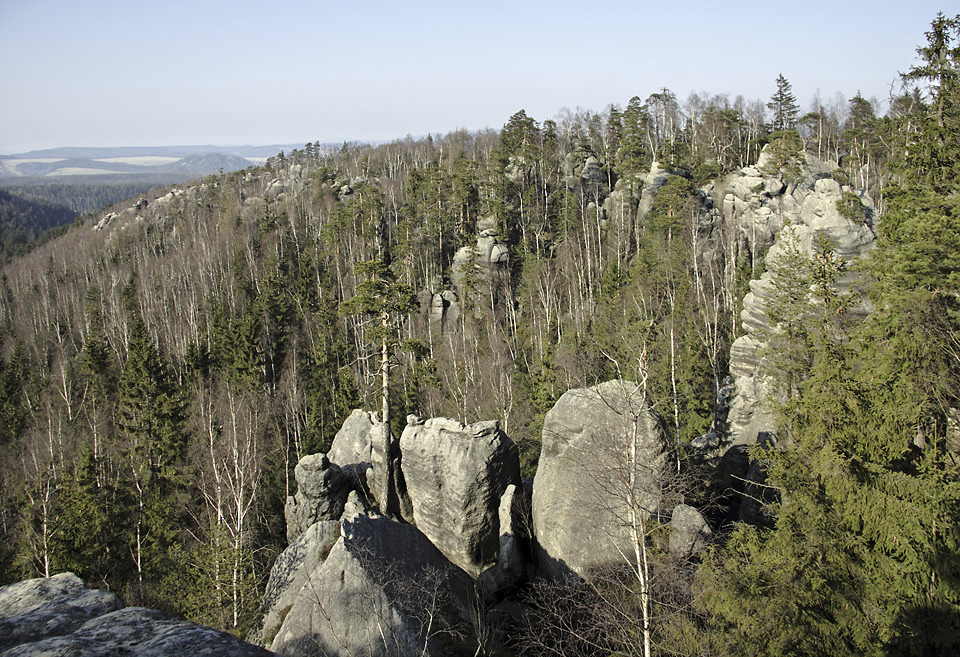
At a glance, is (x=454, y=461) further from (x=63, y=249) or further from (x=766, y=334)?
(x=63, y=249)

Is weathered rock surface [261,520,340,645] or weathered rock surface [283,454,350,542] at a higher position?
weathered rock surface [261,520,340,645]

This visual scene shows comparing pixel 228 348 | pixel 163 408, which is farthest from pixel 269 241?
pixel 163 408

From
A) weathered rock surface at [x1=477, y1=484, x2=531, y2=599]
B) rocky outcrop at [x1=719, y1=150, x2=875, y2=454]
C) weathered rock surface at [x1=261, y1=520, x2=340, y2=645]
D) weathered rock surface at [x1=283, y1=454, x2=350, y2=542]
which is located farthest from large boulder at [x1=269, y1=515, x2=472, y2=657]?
rocky outcrop at [x1=719, y1=150, x2=875, y2=454]

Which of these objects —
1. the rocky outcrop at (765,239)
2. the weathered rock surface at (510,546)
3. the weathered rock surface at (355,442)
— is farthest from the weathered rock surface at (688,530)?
the weathered rock surface at (355,442)

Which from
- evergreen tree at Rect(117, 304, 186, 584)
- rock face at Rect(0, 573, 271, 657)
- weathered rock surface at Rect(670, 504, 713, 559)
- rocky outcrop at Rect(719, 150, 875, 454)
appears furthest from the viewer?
evergreen tree at Rect(117, 304, 186, 584)

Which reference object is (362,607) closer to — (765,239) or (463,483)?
(463,483)

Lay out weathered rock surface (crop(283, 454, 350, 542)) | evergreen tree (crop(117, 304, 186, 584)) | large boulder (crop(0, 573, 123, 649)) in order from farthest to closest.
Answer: evergreen tree (crop(117, 304, 186, 584)), weathered rock surface (crop(283, 454, 350, 542)), large boulder (crop(0, 573, 123, 649))

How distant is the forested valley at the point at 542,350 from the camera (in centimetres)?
992

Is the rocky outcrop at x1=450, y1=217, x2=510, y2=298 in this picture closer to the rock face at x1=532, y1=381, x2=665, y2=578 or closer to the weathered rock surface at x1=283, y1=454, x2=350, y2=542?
the weathered rock surface at x1=283, y1=454, x2=350, y2=542

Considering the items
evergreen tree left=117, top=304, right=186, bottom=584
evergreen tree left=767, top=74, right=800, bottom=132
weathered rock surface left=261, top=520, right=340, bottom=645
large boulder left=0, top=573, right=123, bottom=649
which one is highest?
evergreen tree left=767, top=74, right=800, bottom=132

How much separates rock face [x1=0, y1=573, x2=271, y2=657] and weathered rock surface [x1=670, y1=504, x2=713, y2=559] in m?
11.4

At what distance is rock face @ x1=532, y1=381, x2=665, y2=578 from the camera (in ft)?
46.5

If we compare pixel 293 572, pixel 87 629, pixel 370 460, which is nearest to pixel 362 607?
pixel 293 572

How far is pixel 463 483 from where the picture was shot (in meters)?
→ 16.8
